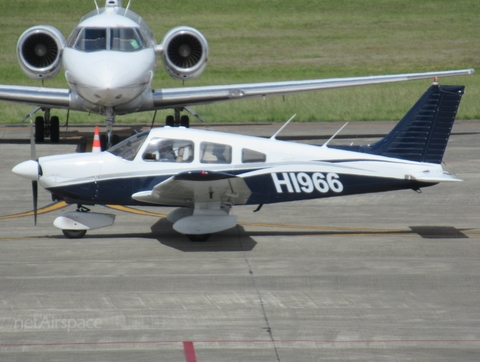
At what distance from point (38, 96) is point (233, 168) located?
11.7 meters

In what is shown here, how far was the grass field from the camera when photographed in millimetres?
32875

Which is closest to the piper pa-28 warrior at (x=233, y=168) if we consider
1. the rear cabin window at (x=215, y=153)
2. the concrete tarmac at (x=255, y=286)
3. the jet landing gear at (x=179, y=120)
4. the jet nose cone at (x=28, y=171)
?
the rear cabin window at (x=215, y=153)

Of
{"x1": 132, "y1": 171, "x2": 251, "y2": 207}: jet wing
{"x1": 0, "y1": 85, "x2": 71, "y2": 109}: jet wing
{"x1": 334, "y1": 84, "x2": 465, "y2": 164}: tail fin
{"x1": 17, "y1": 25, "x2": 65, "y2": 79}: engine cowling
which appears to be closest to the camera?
{"x1": 132, "y1": 171, "x2": 251, "y2": 207}: jet wing

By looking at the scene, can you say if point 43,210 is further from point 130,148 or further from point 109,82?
point 109,82

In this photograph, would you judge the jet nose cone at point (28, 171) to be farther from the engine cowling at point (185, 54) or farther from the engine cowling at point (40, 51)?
the engine cowling at point (185, 54)

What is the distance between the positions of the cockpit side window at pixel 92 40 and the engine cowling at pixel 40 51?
3.02 m

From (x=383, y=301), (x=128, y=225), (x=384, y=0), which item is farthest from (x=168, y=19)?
(x=383, y=301)

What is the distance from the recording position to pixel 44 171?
508 inches

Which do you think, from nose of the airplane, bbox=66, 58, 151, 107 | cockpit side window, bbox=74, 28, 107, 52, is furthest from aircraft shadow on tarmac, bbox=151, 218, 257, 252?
cockpit side window, bbox=74, 28, 107, 52

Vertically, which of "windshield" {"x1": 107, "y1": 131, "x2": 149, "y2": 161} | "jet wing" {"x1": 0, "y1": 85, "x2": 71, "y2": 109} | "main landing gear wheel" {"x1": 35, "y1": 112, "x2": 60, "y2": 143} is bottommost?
"main landing gear wheel" {"x1": 35, "y1": 112, "x2": 60, "y2": 143}

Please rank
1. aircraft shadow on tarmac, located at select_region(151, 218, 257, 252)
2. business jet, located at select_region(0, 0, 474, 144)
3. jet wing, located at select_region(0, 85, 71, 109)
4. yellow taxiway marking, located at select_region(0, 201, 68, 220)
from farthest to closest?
jet wing, located at select_region(0, 85, 71, 109), business jet, located at select_region(0, 0, 474, 144), yellow taxiway marking, located at select_region(0, 201, 68, 220), aircraft shadow on tarmac, located at select_region(151, 218, 257, 252)

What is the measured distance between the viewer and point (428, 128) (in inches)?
530

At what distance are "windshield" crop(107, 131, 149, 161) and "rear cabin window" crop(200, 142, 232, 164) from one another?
93 centimetres

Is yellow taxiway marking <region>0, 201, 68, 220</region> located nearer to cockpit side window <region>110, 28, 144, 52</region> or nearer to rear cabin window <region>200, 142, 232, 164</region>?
rear cabin window <region>200, 142, 232, 164</region>
